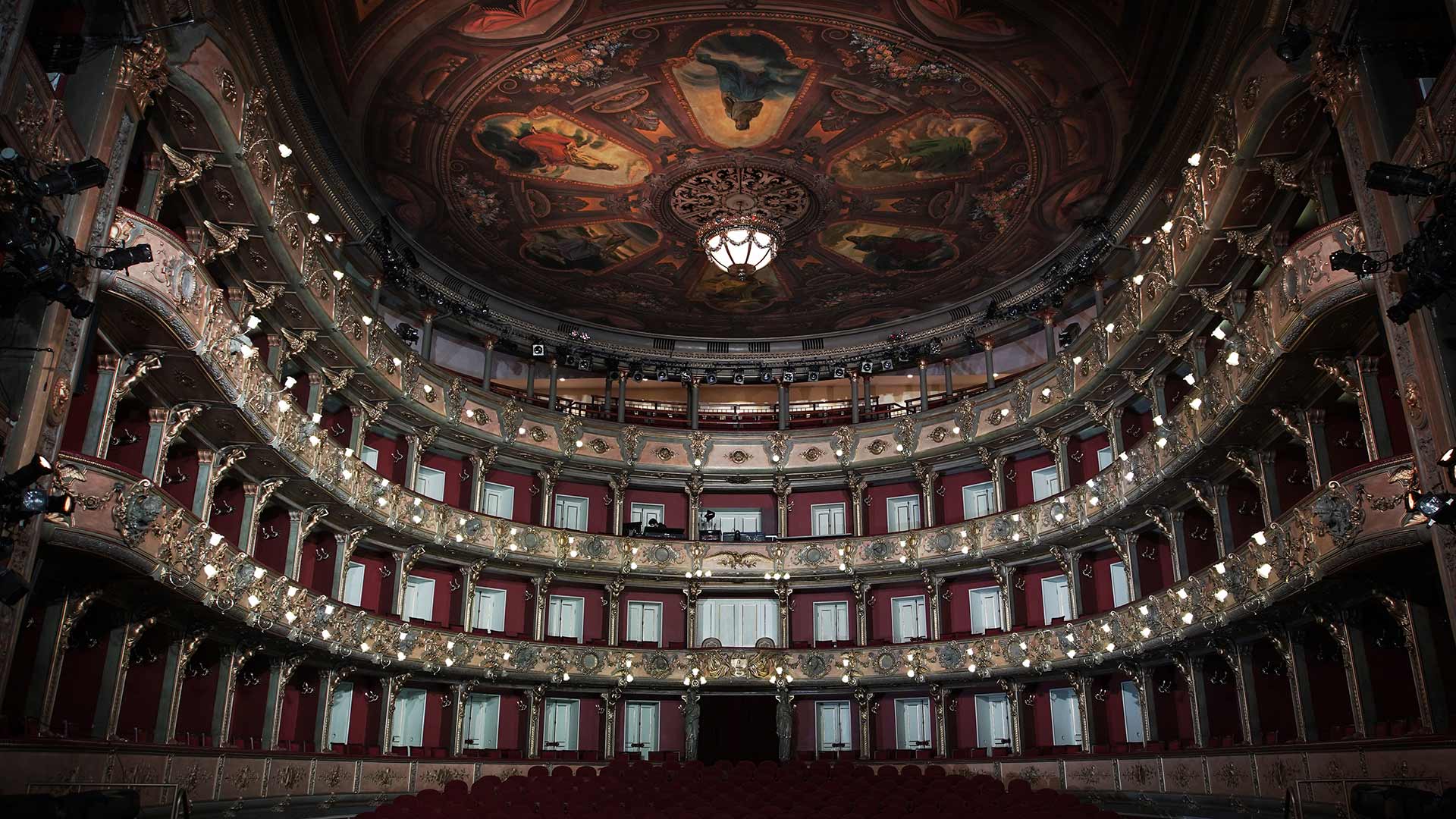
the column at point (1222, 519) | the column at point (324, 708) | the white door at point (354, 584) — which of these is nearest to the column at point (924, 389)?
the column at point (1222, 519)

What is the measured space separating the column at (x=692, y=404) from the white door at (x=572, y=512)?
4114 millimetres

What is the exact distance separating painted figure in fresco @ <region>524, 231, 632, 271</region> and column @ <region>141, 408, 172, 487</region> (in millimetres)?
12593

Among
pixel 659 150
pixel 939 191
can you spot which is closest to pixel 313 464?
pixel 659 150

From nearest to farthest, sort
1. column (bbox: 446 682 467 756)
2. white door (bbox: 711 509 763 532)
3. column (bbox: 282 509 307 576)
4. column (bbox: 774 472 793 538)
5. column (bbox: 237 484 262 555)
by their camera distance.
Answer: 1. column (bbox: 237 484 262 555)
2. column (bbox: 282 509 307 576)
3. column (bbox: 446 682 467 756)
4. column (bbox: 774 472 793 538)
5. white door (bbox: 711 509 763 532)

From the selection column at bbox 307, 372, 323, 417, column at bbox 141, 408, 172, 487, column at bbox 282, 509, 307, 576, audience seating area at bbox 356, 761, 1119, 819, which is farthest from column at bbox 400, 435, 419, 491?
column at bbox 141, 408, 172, 487

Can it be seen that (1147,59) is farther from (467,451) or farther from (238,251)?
(467,451)

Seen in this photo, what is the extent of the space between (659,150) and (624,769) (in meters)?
13.6

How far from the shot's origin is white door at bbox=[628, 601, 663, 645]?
103 feet

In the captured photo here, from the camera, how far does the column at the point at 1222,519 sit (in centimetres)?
2119

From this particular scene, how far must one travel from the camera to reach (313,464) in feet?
72.0

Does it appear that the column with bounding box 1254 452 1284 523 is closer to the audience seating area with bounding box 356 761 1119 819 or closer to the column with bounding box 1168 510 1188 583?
the column with bounding box 1168 510 1188 583

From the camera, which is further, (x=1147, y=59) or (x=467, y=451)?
(x=467, y=451)

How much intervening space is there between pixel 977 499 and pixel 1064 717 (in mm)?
6483

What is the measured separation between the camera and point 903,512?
32.2 meters
